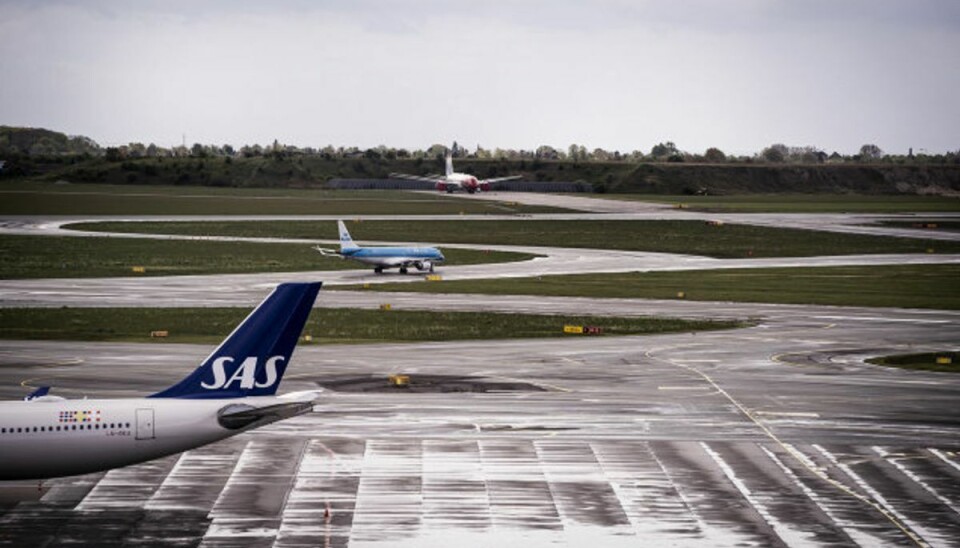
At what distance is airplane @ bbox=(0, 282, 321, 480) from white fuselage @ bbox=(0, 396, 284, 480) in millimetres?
27

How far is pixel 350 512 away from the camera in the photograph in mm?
38625

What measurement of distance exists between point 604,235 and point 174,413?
128744 mm

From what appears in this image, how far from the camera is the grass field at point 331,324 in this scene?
2985 inches

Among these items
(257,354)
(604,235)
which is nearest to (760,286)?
(604,235)

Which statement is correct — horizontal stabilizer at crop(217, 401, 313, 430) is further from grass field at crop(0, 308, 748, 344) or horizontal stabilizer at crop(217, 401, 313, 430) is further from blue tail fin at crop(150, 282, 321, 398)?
grass field at crop(0, 308, 748, 344)

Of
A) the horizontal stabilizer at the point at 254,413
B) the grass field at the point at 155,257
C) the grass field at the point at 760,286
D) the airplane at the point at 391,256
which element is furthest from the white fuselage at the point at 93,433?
the airplane at the point at 391,256

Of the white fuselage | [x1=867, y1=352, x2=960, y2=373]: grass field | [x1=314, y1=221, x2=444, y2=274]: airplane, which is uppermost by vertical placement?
the white fuselage

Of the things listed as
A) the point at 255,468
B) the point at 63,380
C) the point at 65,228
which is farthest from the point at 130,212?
the point at 255,468

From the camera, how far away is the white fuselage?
35188 millimetres

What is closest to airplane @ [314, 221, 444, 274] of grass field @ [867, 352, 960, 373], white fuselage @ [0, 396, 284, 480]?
grass field @ [867, 352, 960, 373]

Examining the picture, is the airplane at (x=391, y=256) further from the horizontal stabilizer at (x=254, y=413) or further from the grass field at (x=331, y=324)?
the horizontal stabilizer at (x=254, y=413)

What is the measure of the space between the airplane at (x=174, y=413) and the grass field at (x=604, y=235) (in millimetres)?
106923

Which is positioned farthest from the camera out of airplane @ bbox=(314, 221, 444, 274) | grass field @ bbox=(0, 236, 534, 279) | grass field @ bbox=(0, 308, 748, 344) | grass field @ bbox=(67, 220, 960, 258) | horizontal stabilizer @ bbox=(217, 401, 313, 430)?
grass field @ bbox=(67, 220, 960, 258)

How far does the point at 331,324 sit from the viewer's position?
81688 mm
